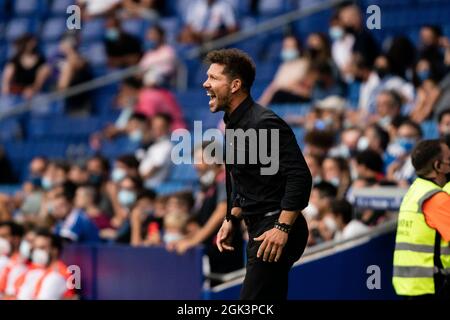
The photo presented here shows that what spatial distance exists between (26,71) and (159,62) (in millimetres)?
2714

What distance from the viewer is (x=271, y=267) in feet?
22.7

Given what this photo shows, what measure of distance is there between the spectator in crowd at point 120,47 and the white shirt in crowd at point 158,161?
313cm

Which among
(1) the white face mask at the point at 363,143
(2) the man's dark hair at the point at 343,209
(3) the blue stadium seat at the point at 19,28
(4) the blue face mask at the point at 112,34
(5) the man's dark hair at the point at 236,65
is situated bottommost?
(2) the man's dark hair at the point at 343,209

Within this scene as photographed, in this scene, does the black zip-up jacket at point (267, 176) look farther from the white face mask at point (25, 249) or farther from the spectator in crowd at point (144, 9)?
the spectator in crowd at point (144, 9)

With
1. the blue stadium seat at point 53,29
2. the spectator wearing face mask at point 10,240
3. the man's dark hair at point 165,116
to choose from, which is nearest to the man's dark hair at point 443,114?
the spectator wearing face mask at point 10,240

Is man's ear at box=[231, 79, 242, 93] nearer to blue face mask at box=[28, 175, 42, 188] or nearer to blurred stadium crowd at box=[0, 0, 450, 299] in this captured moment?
blurred stadium crowd at box=[0, 0, 450, 299]

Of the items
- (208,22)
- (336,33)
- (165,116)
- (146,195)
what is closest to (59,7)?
(208,22)

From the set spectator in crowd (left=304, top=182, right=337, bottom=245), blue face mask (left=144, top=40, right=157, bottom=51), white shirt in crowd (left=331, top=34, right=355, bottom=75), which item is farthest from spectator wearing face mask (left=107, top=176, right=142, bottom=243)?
blue face mask (left=144, top=40, right=157, bottom=51)

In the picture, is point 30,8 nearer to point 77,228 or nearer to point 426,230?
point 77,228

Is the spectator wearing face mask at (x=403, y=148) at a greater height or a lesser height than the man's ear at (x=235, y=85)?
lesser

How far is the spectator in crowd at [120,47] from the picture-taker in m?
17.4

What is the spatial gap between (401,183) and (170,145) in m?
4.81

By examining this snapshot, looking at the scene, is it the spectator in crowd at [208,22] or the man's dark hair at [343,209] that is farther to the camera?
the spectator in crowd at [208,22]
